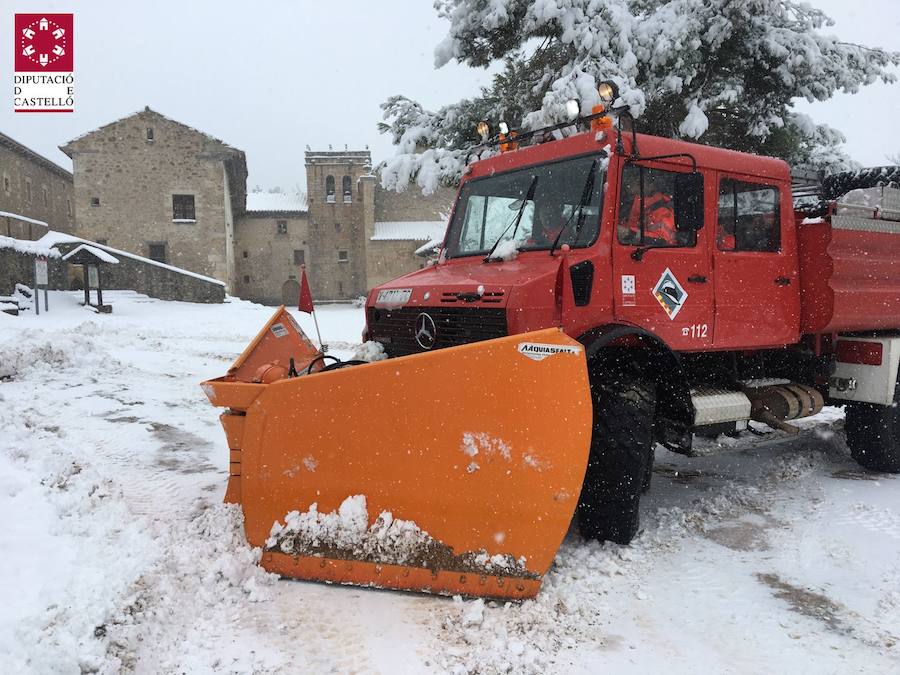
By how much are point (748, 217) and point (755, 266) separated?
1.21ft

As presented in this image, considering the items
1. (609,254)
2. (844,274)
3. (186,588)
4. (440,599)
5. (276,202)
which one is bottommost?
(440,599)

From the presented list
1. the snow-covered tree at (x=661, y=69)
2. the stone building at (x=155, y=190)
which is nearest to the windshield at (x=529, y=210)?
the snow-covered tree at (x=661, y=69)

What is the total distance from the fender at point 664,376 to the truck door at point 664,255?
14 centimetres

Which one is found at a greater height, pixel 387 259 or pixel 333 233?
pixel 333 233

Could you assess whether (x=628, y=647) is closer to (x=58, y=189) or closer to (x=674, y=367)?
(x=674, y=367)

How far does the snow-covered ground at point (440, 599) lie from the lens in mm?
2670

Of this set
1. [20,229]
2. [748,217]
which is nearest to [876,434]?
[748,217]

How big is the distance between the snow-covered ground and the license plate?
1708 millimetres

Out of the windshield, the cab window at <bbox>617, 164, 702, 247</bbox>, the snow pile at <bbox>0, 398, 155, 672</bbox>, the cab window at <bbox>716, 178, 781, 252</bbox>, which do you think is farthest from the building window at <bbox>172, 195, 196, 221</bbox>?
the cab window at <bbox>617, 164, 702, 247</bbox>

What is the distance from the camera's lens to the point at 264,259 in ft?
136

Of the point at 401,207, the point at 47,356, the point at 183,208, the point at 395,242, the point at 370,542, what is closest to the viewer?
the point at 370,542

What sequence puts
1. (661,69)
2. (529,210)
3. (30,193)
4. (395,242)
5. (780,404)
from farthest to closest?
1. (395,242)
2. (30,193)
3. (661,69)
4. (780,404)
5. (529,210)

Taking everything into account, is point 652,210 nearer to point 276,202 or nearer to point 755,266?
point 755,266

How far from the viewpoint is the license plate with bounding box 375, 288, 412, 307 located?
4.21 metres
